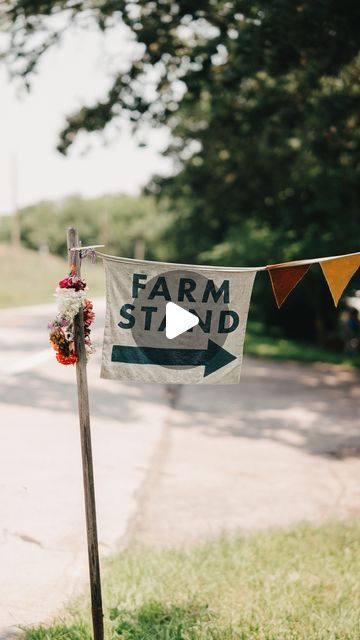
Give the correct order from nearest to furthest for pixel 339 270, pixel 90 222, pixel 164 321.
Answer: pixel 164 321 → pixel 339 270 → pixel 90 222

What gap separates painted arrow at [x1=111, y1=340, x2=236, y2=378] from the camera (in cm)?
340

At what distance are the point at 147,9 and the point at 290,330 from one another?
18182 mm

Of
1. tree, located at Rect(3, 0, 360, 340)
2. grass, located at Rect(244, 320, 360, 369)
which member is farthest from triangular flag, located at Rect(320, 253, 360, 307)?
grass, located at Rect(244, 320, 360, 369)

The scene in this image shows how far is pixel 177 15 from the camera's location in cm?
867

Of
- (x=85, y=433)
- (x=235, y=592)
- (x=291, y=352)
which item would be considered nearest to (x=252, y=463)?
(x=235, y=592)

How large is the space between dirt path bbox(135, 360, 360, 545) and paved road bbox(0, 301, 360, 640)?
2 cm

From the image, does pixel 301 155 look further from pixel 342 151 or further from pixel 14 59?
pixel 14 59

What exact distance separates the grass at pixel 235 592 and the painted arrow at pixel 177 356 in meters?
1.49

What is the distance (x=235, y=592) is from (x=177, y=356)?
1793 millimetres

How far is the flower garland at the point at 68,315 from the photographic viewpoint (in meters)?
3.22

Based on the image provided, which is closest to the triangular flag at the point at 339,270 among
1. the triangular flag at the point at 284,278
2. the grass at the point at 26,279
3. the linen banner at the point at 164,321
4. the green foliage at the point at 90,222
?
the triangular flag at the point at 284,278

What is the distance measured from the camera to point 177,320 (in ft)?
11.2
